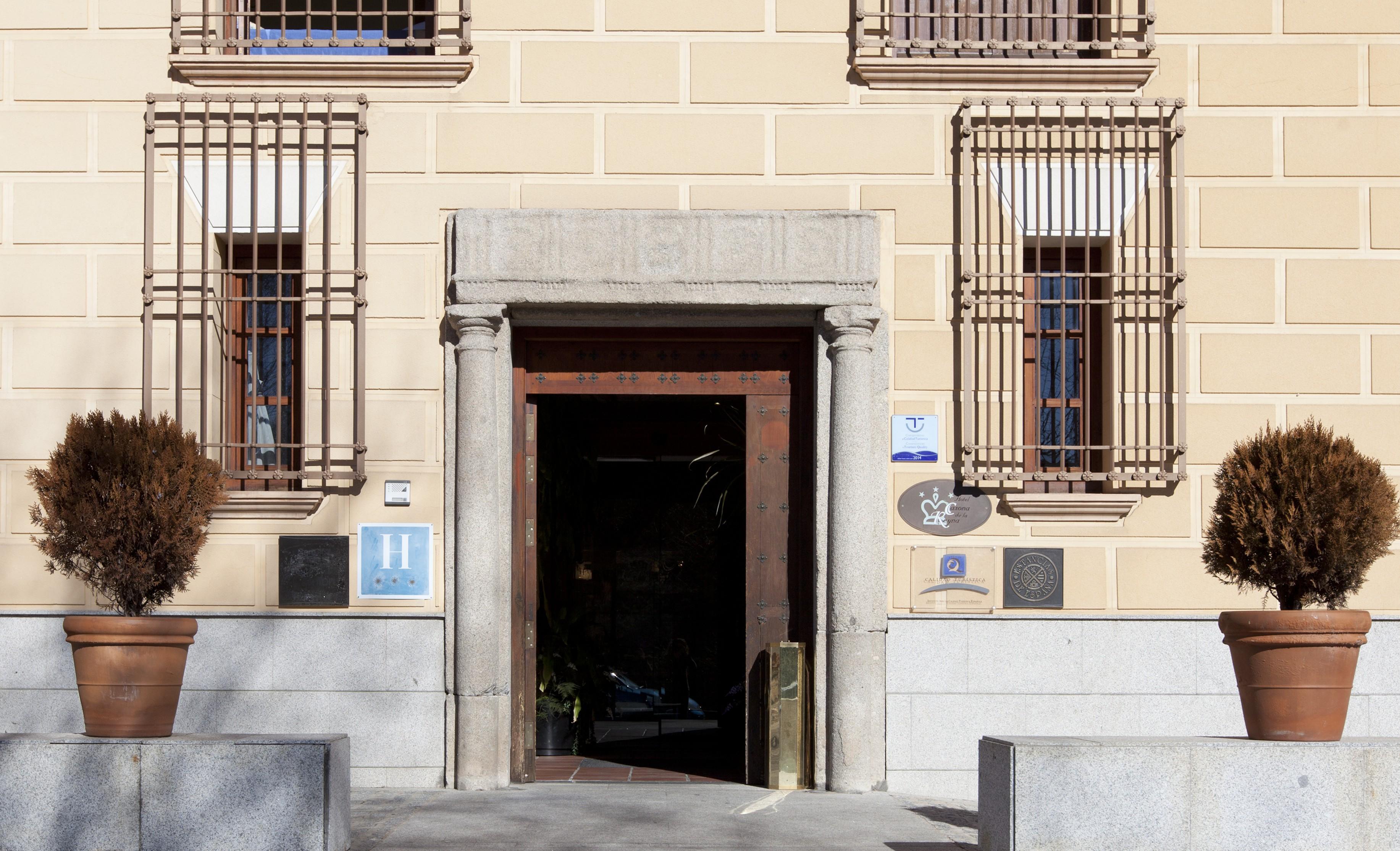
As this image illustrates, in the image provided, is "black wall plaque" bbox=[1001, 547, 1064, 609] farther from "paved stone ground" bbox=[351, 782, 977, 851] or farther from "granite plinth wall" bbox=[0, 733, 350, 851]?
"granite plinth wall" bbox=[0, 733, 350, 851]

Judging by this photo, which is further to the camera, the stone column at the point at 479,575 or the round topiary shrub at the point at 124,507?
the stone column at the point at 479,575

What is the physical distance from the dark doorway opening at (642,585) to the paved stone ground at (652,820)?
89cm

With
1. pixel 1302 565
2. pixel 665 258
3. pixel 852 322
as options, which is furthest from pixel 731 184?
pixel 1302 565

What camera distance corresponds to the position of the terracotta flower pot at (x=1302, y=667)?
6293 mm

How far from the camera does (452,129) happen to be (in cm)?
887

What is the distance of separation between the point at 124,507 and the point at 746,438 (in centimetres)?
394

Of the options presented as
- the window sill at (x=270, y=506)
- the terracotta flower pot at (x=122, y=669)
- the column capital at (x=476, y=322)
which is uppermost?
the column capital at (x=476, y=322)

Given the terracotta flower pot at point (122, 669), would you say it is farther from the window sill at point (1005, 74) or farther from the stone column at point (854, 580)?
the window sill at point (1005, 74)

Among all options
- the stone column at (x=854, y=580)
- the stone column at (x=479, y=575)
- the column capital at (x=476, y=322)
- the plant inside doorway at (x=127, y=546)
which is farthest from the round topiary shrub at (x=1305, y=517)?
the plant inside doorway at (x=127, y=546)

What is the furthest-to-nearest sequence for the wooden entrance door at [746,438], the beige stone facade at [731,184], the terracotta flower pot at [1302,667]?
the wooden entrance door at [746,438]
the beige stone facade at [731,184]
the terracotta flower pot at [1302,667]

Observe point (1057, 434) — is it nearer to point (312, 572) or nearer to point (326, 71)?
point (312, 572)

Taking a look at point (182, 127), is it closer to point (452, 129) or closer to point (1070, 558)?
point (452, 129)

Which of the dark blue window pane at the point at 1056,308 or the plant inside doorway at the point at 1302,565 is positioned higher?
the dark blue window pane at the point at 1056,308

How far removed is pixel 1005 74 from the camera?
29.0ft
